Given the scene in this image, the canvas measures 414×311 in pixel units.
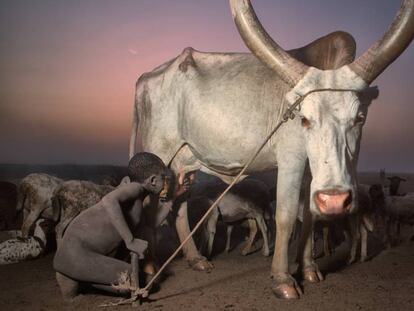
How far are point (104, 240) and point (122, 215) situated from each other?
1.20 feet

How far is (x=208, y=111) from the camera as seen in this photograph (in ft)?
17.7

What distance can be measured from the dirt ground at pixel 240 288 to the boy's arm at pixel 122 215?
0.62m

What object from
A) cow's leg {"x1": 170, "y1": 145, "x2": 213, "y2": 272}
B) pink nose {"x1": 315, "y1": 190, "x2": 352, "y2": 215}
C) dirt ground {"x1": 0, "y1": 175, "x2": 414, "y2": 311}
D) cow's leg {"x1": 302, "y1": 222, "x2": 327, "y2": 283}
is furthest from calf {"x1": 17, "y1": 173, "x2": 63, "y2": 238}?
pink nose {"x1": 315, "y1": 190, "x2": 352, "y2": 215}

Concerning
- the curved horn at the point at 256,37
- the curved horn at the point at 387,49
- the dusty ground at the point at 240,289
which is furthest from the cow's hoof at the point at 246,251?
the curved horn at the point at 387,49

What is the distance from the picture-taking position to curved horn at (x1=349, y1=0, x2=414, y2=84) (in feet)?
11.9

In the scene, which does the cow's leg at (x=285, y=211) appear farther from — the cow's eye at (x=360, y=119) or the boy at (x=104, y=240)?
the boy at (x=104, y=240)

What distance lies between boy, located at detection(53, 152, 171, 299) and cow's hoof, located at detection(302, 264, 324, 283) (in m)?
1.97

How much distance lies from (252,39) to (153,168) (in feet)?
5.27

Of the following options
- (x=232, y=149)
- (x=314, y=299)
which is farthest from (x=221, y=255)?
(x=314, y=299)

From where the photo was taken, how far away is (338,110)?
11.7ft

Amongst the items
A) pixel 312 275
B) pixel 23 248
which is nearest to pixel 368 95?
pixel 312 275

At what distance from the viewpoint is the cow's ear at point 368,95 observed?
378 cm

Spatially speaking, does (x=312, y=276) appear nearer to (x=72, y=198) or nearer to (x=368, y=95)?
(x=368, y=95)

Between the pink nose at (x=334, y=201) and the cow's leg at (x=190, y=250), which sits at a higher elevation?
the pink nose at (x=334, y=201)
